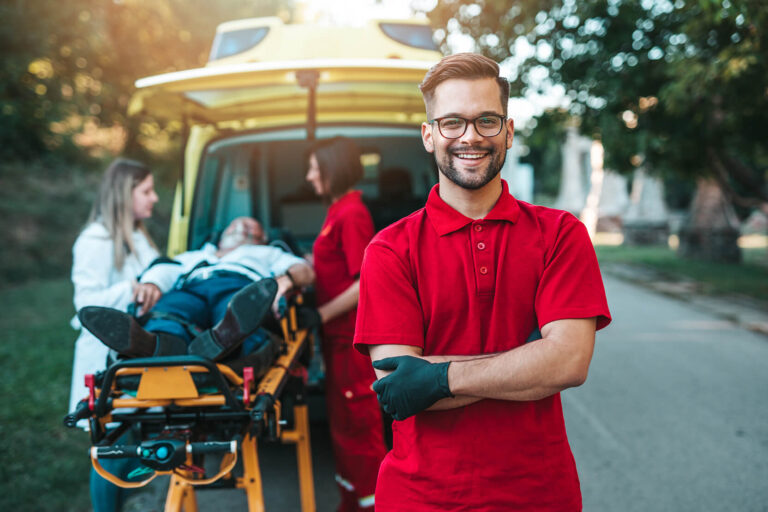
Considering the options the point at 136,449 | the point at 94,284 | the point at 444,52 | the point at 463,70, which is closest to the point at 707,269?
the point at 444,52

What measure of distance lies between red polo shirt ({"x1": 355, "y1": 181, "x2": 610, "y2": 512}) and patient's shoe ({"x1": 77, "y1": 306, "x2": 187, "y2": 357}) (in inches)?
42.1

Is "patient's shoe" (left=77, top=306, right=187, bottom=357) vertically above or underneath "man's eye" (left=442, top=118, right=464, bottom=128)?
underneath

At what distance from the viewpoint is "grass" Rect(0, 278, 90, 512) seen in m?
3.93

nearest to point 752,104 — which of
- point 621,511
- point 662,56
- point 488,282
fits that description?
point 662,56

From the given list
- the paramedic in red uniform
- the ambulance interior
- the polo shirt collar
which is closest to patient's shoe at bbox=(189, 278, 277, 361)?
the paramedic in red uniform

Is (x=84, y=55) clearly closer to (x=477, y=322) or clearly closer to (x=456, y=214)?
(x=456, y=214)

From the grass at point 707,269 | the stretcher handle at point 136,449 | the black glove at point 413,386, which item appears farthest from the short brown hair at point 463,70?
the grass at point 707,269

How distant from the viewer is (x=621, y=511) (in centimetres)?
373

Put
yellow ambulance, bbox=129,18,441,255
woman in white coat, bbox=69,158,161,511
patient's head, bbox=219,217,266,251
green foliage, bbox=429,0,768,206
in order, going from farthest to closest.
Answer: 1. green foliage, bbox=429,0,768,206
2. patient's head, bbox=219,217,266,251
3. yellow ambulance, bbox=129,18,441,255
4. woman in white coat, bbox=69,158,161,511

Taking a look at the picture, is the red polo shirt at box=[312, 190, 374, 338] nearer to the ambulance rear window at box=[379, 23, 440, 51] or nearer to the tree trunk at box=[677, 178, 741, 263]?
the ambulance rear window at box=[379, 23, 440, 51]

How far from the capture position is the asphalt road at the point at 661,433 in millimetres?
3947

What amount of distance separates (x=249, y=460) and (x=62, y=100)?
9.64m

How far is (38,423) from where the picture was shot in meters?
5.22

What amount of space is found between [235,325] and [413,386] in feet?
3.51
